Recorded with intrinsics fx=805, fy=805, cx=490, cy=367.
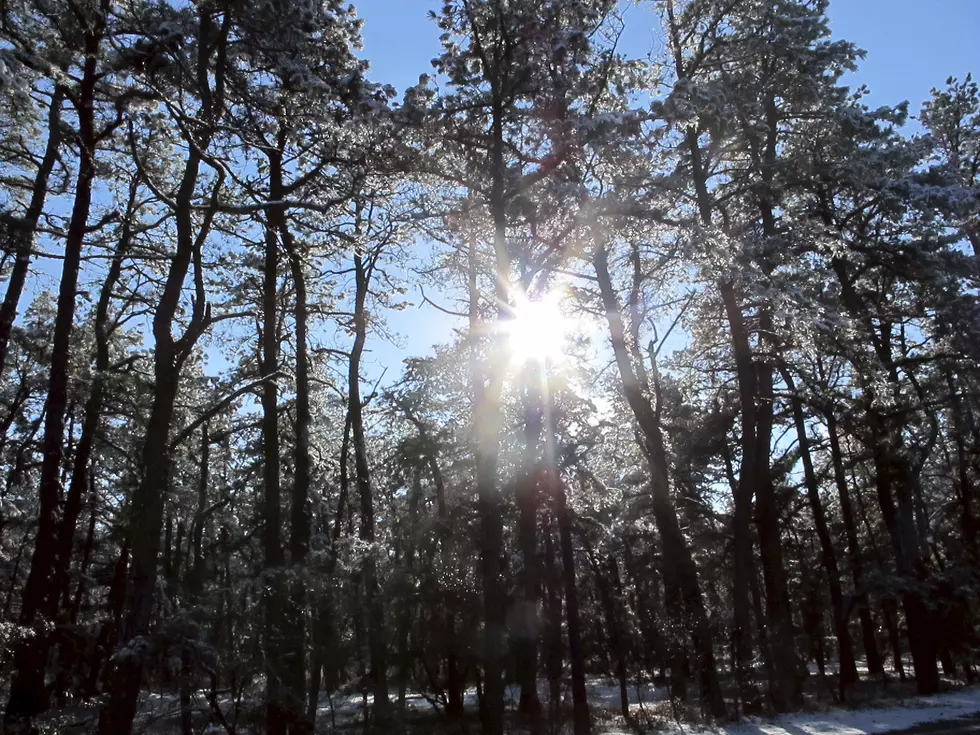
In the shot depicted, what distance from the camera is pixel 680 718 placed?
16.7 meters

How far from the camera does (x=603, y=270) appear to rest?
1895 cm

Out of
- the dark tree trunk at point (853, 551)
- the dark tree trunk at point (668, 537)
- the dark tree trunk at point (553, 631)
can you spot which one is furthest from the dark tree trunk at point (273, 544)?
the dark tree trunk at point (853, 551)

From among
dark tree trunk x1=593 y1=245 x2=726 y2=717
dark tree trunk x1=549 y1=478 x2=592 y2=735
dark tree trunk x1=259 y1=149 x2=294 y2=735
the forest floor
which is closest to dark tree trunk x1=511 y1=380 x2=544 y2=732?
dark tree trunk x1=549 y1=478 x2=592 y2=735

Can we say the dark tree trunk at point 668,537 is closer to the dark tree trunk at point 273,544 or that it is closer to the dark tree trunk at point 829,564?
the dark tree trunk at point 829,564

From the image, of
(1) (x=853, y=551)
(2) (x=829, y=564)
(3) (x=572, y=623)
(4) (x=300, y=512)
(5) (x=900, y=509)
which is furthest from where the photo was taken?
(1) (x=853, y=551)

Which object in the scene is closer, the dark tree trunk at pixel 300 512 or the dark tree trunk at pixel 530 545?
the dark tree trunk at pixel 300 512

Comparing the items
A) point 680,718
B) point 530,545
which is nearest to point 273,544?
point 530,545

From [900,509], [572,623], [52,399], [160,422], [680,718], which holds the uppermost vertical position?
[52,399]

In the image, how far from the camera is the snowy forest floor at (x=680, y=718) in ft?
41.0

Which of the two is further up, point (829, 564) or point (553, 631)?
point (829, 564)

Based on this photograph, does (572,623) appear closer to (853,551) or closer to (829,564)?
(829,564)

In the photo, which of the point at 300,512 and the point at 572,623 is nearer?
the point at 300,512

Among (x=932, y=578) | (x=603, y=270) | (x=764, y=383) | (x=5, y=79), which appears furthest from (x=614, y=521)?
(x=5, y=79)

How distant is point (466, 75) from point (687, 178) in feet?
20.8
